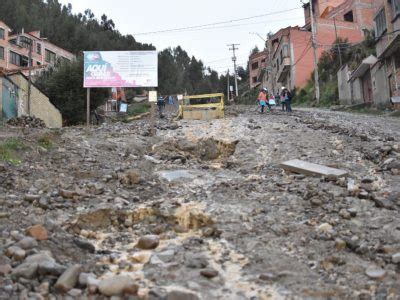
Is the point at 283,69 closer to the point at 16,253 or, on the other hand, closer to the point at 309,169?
the point at 309,169

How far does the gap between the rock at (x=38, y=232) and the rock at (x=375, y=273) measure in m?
3.88

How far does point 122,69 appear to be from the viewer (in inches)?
609

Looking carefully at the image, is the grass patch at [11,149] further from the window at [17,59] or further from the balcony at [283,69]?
the window at [17,59]

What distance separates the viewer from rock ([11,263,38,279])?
4.85 meters

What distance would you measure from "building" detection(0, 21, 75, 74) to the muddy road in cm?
4178

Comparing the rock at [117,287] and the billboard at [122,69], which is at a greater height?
the billboard at [122,69]

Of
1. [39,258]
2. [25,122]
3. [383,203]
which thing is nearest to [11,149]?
[39,258]

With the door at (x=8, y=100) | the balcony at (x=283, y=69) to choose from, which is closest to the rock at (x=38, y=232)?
the door at (x=8, y=100)

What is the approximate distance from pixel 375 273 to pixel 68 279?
11.0 feet

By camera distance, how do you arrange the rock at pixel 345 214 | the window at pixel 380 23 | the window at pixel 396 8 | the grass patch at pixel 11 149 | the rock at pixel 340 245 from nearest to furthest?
1. the rock at pixel 340 245
2. the rock at pixel 345 214
3. the grass patch at pixel 11 149
4. the window at pixel 396 8
5. the window at pixel 380 23

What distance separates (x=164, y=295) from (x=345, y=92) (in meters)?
32.2

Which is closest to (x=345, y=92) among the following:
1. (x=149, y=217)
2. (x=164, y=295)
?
(x=149, y=217)

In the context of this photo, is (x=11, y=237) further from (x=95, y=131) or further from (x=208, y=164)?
(x=95, y=131)

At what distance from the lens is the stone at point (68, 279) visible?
4.76 m
